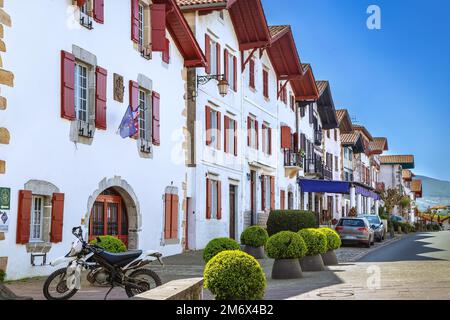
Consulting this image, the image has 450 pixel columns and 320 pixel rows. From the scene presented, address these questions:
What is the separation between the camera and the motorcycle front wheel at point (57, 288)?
10805 millimetres

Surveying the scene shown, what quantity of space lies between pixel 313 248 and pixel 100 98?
652cm

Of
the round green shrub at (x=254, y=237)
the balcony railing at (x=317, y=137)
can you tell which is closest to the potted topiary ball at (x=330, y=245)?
the round green shrub at (x=254, y=237)

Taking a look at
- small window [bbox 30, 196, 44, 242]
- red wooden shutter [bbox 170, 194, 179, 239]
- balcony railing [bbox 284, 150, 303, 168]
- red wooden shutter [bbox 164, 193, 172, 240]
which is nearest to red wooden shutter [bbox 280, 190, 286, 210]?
balcony railing [bbox 284, 150, 303, 168]

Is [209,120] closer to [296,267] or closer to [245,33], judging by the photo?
[245,33]

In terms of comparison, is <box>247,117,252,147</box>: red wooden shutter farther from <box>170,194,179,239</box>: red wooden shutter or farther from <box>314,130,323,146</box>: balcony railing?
<box>314,130,323,146</box>: balcony railing

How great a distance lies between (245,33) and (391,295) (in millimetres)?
20364

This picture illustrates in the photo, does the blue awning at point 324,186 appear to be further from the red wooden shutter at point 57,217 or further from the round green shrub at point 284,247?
the red wooden shutter at point 57,217

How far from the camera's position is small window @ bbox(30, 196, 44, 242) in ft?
49.9

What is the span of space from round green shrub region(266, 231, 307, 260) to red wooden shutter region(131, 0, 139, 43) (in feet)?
25.7

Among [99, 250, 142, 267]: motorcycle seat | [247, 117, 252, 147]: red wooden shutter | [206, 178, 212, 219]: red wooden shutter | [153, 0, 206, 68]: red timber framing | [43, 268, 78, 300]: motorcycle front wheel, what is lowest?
[43, 268, 78, 300]: motorcycle front wheel

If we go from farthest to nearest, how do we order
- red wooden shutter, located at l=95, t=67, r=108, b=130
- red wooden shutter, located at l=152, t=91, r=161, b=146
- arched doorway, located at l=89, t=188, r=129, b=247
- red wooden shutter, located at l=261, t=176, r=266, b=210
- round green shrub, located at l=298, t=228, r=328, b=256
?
red wooden shutter, located at l=261, t=176, r=266, b=210, red wooden shutter, located at l=152, t=91, r=161, b=146, arched doorway, located at l=89, t=188, r=129, b=247, red wooden shutter, located at l=95, t=67, r=108, b=130, round green shrub, located at l=298, t=228, r=328, b=256

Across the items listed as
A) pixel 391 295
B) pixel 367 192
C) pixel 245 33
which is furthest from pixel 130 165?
pixel 367 192

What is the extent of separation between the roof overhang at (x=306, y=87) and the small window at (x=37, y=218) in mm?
25017

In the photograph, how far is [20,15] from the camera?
1454cm
